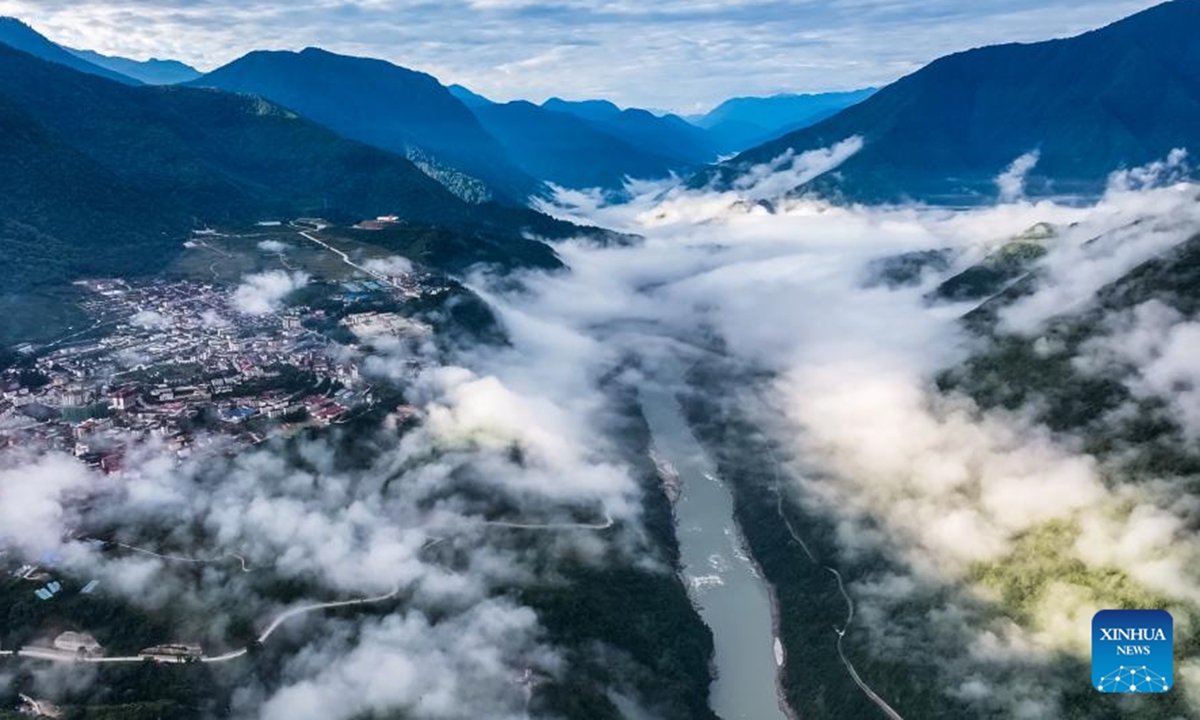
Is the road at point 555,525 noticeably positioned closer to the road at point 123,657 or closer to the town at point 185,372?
the town at point 185,372

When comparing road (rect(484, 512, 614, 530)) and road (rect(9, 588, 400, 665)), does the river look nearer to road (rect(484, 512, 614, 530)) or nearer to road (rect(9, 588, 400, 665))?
road (rect(484, 512, 614, 530))

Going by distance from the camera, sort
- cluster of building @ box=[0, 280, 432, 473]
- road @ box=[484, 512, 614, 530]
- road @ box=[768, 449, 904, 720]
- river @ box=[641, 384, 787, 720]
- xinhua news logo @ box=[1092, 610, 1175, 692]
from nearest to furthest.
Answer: xinhua news logo @ box=[1092, 610, 1175, 692]
road @ box=[768, 449, 904, 720]
river @ box=[641, 384, 787, 720]
road @ box=[484, 512, 614, 530]
cluster of building @ box=[0, 280, 432, 473]

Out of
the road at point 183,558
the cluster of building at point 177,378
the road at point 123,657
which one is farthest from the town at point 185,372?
the road at point 123,657

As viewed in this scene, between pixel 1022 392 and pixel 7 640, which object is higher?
pixel 1022 392

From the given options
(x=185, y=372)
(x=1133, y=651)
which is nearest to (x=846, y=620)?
(x=1133, y=651)

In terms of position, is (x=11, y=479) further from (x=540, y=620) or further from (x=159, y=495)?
(x=540, y=620)

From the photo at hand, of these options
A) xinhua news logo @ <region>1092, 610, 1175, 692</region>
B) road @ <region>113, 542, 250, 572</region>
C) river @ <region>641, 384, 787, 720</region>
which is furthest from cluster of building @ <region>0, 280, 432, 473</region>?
xinhua news logo @ <region>1092, 610, 1175, 692</region>

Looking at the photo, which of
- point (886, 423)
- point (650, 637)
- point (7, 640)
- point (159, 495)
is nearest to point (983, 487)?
point (886, 423)
